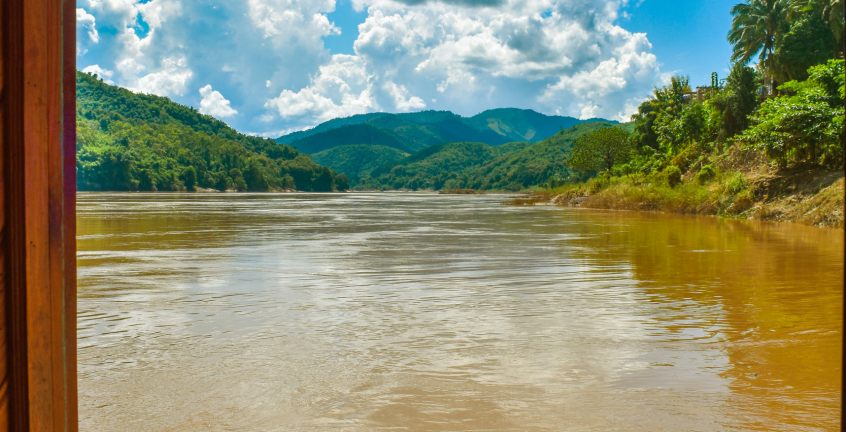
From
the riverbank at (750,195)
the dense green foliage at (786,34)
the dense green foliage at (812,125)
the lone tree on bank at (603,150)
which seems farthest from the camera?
the lone tree on bank at (603,150)

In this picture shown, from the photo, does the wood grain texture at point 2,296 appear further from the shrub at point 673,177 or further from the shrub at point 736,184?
the shrub at point 673,177

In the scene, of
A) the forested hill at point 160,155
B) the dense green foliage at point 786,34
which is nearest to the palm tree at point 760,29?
the dense green foliage at point 786,34

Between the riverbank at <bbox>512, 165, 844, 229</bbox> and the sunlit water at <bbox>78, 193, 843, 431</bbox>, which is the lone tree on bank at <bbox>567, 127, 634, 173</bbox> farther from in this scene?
the sunlit water at <bbox>78, 193, 843, 431</bbox>

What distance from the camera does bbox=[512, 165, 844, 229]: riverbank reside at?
2534 cm

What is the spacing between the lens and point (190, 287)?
32.9ft

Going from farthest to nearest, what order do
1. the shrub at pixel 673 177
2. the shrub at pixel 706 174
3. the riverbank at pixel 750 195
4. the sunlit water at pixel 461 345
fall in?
the shrub at pixel 673 177, the shrub at pixel 706 174, the riverbank at pixel 750 195, the sunlit water at pixel 461 345

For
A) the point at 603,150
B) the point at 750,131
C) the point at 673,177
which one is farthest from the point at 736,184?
the point at 603,150

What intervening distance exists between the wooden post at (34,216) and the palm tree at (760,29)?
53.5 m

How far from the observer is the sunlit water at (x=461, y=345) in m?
4.46

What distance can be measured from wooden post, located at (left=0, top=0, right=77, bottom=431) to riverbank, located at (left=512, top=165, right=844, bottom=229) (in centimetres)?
2275

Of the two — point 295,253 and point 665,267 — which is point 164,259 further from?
point 665,267

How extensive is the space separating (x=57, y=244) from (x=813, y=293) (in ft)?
30.2

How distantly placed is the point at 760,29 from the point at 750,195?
85.4ft

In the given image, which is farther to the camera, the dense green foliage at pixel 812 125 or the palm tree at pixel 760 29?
the palm tree at pixel 760 29
